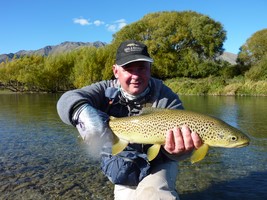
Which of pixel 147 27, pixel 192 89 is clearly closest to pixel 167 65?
pixel 147 27

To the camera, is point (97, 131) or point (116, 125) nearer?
point (97, 131)

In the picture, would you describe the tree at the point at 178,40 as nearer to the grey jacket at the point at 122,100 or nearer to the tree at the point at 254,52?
the tree at the point at 254,52

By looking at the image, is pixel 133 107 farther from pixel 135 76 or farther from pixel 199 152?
pixel 199 152

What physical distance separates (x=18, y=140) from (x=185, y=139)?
8.70 metres

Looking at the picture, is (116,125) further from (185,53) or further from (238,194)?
(185,53)

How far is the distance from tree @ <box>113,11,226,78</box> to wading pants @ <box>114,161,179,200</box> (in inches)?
1935

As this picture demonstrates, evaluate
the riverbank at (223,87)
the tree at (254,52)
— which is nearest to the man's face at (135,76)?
the riverbank at (223,87)

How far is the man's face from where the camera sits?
12.2 feet

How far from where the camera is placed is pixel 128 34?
5631cm

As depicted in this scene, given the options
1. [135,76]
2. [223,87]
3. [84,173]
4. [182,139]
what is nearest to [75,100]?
[135,76]

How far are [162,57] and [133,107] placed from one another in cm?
5213

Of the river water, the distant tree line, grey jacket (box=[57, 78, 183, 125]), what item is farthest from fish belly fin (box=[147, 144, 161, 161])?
the distant tree line

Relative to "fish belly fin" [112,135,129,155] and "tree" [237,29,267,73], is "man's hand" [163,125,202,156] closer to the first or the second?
"fish belly fin" [112,135,129,155]

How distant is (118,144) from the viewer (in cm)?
353
